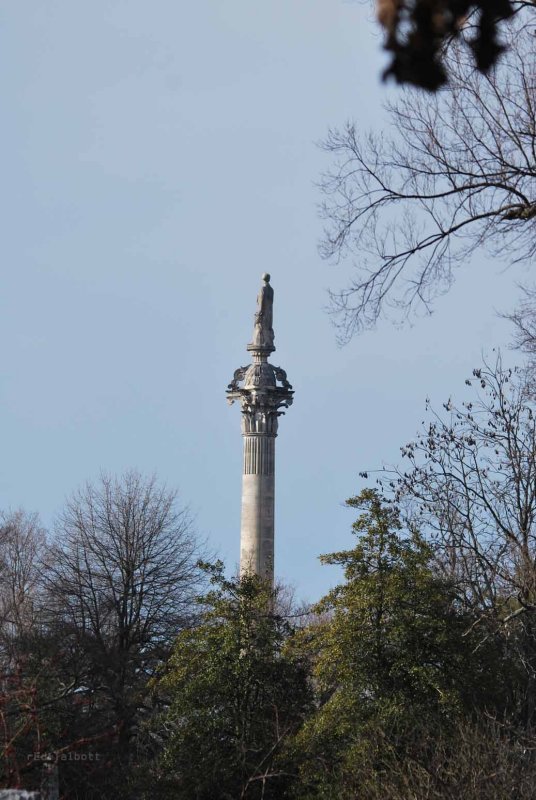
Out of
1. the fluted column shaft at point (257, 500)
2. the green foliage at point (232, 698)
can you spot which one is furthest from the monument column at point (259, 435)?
the green foliage at point (232, 698)

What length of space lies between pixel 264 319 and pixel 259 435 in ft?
13.6

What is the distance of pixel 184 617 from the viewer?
41094mm

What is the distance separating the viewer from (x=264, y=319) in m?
49.0

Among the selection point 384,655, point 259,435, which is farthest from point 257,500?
point 384,655

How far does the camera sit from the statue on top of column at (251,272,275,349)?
48500mm

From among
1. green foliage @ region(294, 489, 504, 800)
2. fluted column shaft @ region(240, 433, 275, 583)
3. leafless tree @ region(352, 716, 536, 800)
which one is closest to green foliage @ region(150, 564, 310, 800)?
green foliage @ region(294, 489, 504, 800)

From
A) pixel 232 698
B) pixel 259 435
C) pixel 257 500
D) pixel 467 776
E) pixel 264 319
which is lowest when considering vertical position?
pixel 467 776

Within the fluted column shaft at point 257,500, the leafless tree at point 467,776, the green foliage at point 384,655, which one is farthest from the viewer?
the fluted column shaft at point 257,500

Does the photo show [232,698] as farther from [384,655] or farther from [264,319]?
[264,319]

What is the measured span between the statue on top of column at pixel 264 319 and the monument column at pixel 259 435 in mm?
33

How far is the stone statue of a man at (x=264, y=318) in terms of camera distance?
48.5 meters

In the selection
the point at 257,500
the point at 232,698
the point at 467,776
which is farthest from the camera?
the point at 257,500

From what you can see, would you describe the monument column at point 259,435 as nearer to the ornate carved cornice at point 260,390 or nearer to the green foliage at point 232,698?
the ornate carved cornice at point 260,390

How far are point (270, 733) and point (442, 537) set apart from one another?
4.88 m
